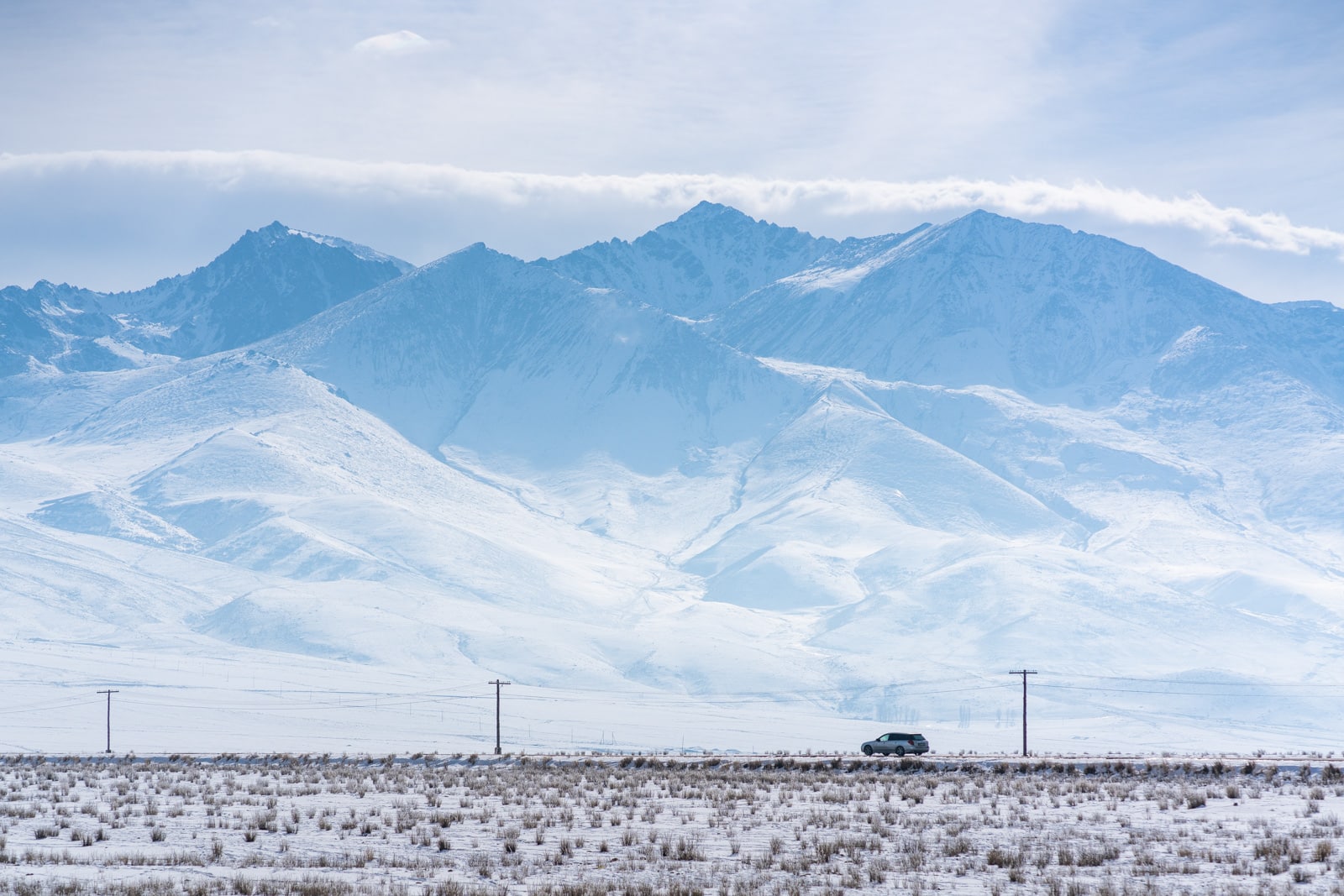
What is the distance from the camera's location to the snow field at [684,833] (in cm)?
2439

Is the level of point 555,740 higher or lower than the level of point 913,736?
lower

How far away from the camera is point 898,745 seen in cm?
6488

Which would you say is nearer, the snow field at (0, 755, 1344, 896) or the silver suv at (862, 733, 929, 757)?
the snow field at (0, 755, 1344, 896)

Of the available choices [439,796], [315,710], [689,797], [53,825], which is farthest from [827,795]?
[315,710]

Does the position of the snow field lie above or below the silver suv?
above

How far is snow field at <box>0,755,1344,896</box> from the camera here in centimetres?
2439

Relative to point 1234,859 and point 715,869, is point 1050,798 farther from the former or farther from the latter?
point 715,869

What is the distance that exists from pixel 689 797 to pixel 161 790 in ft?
52.3

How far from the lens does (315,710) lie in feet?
643

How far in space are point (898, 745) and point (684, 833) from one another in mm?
34955

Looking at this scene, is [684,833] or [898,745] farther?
[898,745]

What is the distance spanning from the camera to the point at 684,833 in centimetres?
3164

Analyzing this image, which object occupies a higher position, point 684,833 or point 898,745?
point 684,833

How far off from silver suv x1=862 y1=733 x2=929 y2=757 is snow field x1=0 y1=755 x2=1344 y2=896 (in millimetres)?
13232
